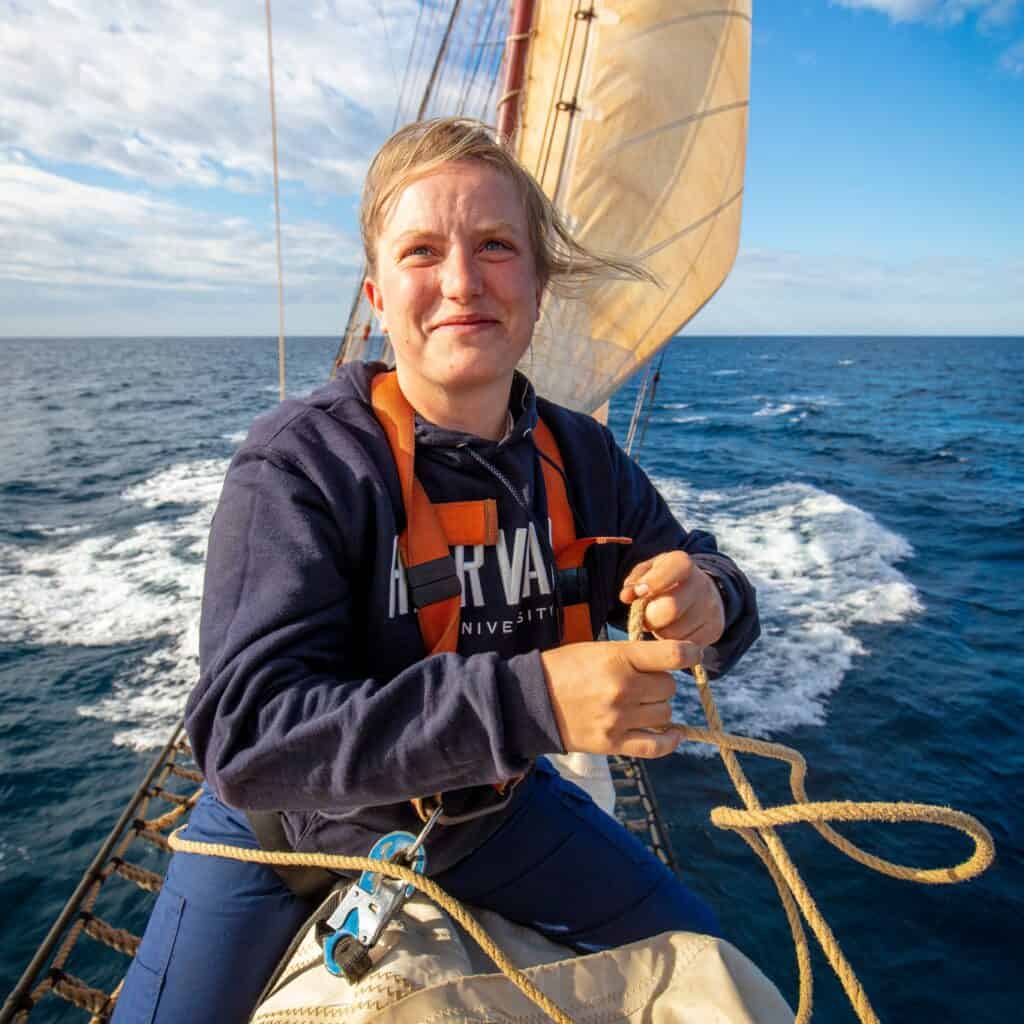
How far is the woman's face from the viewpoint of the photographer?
148cm

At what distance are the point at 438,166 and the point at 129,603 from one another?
35.2 feet

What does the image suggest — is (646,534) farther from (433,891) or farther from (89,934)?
(89,934)

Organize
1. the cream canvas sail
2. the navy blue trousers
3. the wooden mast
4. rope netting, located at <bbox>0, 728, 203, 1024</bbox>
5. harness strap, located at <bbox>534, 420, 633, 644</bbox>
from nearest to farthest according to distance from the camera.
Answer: the navy blue trousers → harness strap, located at <bbox>534, 420, 633, 644</bbox> → rope netting, located at <bbox>0, 728, 203, 1024</bbox> → the cream canvas sail → the wooden mast

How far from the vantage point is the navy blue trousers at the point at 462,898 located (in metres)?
1.58

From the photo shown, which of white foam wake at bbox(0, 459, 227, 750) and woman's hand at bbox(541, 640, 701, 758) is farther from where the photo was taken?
white foam wake at bbox(0, 459, 227, 750)

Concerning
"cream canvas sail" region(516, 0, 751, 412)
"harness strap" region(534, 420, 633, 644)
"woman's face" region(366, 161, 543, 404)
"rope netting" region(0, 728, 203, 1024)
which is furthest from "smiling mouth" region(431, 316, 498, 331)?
"cream canvas sail" region(516, 0, 751, 412)

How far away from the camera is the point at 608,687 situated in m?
1.04

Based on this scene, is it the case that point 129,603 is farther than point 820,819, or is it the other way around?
point 129,603

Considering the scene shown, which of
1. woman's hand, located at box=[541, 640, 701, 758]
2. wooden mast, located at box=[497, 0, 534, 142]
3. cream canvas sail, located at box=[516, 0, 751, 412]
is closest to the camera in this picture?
woman's hand, located at box=[541, 640, 701, 758]

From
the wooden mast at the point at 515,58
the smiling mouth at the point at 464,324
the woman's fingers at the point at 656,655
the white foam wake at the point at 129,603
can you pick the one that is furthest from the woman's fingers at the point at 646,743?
the white foam wake at the point at 129,603

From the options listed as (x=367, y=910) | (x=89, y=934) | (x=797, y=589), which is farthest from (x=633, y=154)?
(x=797, y=589)

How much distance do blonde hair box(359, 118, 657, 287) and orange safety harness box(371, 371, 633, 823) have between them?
368 mm

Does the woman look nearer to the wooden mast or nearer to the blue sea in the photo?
the wooden mast

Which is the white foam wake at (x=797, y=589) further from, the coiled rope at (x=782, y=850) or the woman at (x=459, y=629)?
the coiled rope at (x=782, y=850)
